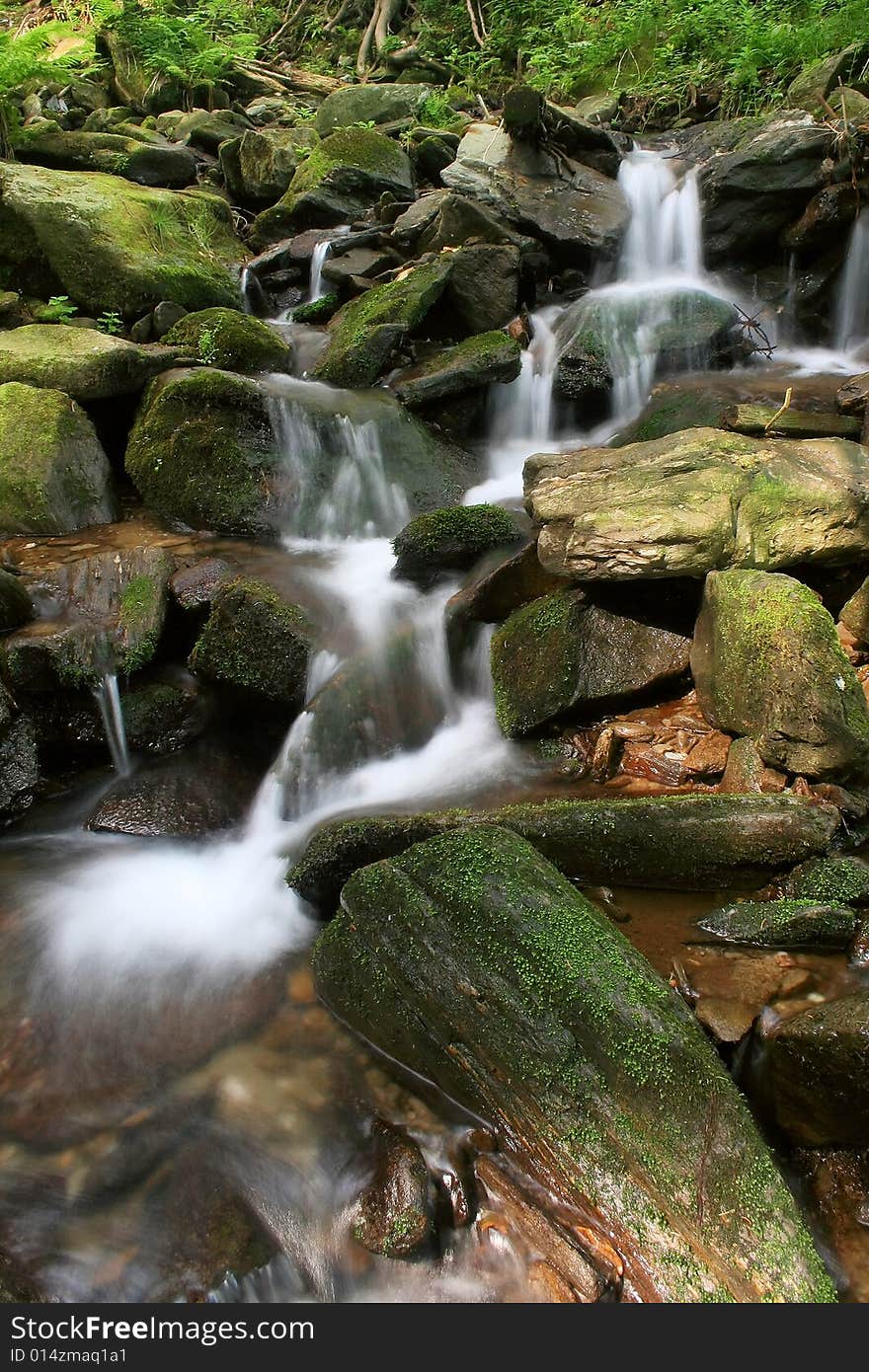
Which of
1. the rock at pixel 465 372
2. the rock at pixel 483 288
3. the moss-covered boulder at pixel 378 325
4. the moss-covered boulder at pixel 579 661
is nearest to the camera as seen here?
the moss-covered boulder at pixel 579 661

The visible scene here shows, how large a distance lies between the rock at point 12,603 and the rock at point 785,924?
4900 millimetres

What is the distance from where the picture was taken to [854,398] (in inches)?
275

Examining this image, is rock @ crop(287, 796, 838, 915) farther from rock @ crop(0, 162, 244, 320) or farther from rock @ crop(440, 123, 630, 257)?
rock @ crop(440, 123, 630, 257)

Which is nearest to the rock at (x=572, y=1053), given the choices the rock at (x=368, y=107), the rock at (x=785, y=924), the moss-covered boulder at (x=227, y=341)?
the rock at (x=785, y=924)

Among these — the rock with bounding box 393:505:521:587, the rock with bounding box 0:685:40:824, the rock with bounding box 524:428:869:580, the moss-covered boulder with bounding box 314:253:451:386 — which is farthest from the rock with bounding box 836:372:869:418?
the rock with bounding box 0:685:40:824

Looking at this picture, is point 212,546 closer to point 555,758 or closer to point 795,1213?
point 555,758

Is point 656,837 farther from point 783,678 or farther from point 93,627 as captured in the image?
point 93,627

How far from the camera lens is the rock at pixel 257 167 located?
42.7 ft

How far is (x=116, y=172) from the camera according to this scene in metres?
12.1

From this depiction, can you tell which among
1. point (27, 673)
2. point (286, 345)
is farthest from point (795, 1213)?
point (286, 345)

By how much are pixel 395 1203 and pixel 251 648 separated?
3557mm

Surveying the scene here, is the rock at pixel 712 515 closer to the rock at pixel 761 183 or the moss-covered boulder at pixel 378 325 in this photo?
the moss-covered boulder at pixel 378 325

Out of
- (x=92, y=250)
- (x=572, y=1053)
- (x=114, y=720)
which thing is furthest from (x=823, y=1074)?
(x=92, y=250)
